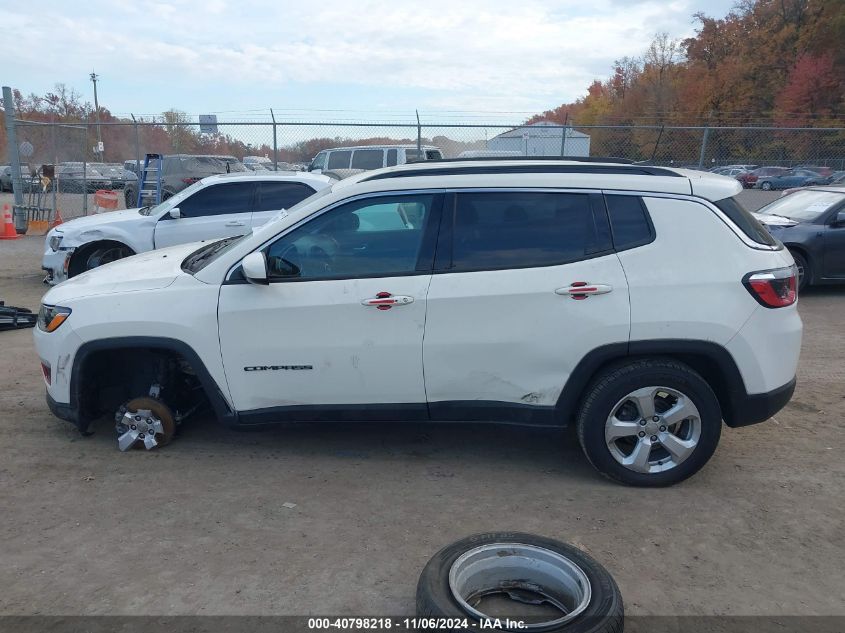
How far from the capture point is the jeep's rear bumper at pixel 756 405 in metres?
4.09

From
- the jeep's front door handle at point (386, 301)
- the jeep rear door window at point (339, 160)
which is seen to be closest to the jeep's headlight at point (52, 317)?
the jeep's front door handle at point (386, 301)

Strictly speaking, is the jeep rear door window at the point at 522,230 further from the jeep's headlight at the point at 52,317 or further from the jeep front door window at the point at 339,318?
the jeep's headlight at the point at 52,317

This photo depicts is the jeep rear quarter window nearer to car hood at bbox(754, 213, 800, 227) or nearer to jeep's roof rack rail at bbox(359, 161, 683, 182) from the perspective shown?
jeep's roof rack rail at bbox(359, 161, 683, 182)

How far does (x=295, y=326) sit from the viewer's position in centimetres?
419

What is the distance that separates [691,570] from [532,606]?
2.78 feet

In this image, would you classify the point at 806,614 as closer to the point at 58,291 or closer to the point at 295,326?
the point at 295,326

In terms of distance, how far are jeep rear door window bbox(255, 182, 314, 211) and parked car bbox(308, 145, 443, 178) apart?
19.7ft

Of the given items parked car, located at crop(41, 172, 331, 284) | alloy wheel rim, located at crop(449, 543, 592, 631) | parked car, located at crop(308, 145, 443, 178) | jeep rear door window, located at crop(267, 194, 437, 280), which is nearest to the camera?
alloy wheel rim, located at crop(449, 543, 592, 631)

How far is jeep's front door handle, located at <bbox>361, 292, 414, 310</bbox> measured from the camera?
13.4ft

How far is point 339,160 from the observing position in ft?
54.0

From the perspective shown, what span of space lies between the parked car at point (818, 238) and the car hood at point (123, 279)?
788 centimetres

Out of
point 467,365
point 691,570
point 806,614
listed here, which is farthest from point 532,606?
point 467,365

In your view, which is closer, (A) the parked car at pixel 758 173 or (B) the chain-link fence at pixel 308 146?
(B) the chain-link fence at pixel 308 146

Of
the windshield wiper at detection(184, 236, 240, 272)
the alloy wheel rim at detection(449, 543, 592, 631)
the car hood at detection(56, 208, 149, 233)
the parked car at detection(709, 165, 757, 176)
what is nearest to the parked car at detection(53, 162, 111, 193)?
the car hood at detection(56, 208, 149, 233)
